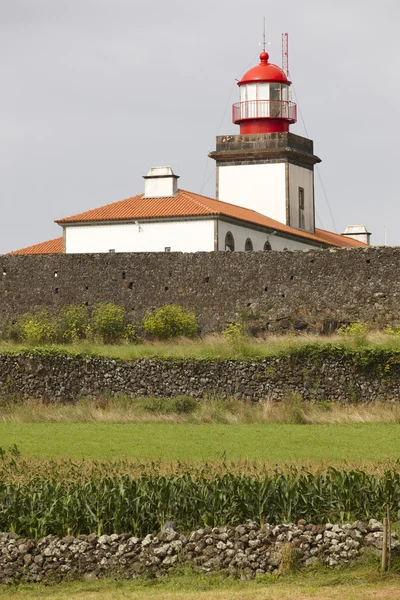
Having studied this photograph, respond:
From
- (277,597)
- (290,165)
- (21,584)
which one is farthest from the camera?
(290,165)

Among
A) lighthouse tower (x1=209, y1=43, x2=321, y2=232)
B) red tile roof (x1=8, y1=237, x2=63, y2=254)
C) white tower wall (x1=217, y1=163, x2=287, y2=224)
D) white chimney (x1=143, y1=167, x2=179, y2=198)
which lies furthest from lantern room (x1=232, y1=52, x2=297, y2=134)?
red tile roof (x1=8, y1=237, x2=63, y2=254)

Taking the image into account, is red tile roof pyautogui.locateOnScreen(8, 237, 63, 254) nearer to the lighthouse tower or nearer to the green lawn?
the lighthouse tower

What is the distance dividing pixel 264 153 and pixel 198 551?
4088 cm

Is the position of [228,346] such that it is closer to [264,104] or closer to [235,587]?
[235,587]

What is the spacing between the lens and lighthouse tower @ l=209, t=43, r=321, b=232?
55.1 m

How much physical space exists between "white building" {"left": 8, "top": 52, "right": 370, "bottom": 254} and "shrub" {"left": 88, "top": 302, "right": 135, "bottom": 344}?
8633 mm

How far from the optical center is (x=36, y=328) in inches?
1443

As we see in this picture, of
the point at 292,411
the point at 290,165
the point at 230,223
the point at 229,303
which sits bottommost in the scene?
the point at 292,411

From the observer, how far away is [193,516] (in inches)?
631

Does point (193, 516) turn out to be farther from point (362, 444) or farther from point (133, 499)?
point (362, 444)

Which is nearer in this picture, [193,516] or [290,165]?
[193,516]

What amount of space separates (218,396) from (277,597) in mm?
15209

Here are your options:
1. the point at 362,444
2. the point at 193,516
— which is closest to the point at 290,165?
the point at 362,444

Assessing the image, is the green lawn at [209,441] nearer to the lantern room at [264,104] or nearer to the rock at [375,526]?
the rock at [375,526]
